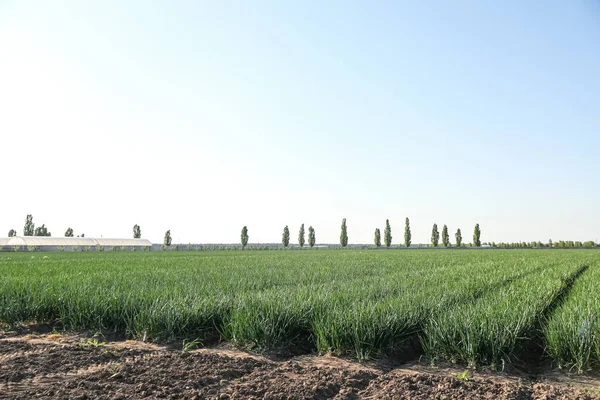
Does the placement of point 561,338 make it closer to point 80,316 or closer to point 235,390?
point 235,390

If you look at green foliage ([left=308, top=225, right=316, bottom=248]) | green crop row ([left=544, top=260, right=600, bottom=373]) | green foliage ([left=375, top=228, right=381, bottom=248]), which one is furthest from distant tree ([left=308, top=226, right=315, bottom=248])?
green crop row ([left=544, top=260, right=600, bottom=373])

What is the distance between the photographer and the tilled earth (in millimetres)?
4344

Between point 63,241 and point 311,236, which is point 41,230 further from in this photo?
point 311,236

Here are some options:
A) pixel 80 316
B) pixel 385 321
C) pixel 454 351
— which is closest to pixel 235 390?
pixel 385 321

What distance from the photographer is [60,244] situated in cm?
7469

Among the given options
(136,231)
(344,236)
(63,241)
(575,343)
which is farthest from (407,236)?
(575,343)

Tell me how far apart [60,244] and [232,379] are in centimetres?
7983

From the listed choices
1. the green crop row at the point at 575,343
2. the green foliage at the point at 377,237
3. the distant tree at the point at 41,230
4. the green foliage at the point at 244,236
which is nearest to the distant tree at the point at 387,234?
the green foliage at the point at 377,237

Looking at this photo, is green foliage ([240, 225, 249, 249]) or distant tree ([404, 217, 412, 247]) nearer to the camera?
green foliage ([240, 225, 249, 249])

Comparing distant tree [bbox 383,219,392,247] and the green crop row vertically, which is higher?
distant tree [bbox 383,219,392,247]

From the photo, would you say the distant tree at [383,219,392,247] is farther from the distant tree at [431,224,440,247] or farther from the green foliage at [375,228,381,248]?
the distant tree at [431,224,440,247]

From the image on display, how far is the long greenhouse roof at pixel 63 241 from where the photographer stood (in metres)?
72.9

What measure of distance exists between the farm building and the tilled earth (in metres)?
72.3

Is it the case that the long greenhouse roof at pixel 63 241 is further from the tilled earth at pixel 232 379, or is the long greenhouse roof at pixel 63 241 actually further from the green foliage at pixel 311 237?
the tilled earth at pixel 232 379
